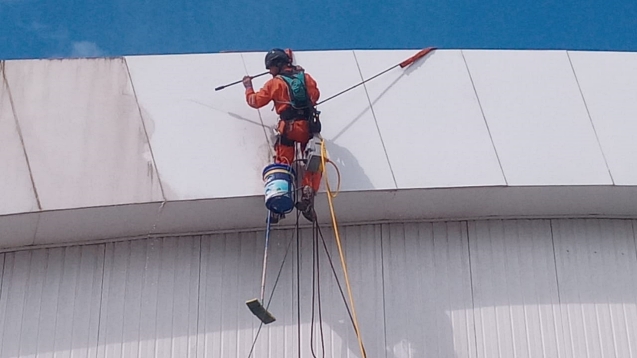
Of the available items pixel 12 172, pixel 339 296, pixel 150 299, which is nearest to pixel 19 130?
pixel 12 172

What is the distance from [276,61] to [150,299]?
2.22m

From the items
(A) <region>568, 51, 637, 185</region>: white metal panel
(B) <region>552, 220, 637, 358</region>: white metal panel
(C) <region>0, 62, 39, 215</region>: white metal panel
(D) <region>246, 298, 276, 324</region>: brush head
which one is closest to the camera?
(D) <region>246, 298, 276, 324</region>: brush head

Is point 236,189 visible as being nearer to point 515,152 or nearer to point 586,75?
point 515,152

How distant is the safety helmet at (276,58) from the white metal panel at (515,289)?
A: 226 centimetres

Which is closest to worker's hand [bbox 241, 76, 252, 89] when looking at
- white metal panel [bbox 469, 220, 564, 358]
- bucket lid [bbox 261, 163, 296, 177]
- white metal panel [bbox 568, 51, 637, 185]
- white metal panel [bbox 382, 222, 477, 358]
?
bucket lid [bbox 261, 163, 296, 177]

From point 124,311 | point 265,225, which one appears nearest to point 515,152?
point 265,225

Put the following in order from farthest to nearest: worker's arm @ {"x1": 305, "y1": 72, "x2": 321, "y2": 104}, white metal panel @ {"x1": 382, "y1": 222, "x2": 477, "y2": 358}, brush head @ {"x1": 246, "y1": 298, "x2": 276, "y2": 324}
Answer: white metal panel @ {"x1": 382, "y1": 222, "x2": 477, "y2": 358} < worker's arm @ {"x1": 305, "y1": 72, "x2": 321, "y2": 104} < brush head @ {"x1": 246, "y1": 298, "x2": 276, "y2": 324}

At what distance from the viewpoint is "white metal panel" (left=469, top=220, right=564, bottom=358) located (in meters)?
6.49

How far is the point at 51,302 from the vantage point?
635 centimetres

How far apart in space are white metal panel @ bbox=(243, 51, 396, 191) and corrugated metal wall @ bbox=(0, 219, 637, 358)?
0.64 m

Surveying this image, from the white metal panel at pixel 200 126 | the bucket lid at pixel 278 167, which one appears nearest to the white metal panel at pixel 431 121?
the bucket lid at pixel 278 167

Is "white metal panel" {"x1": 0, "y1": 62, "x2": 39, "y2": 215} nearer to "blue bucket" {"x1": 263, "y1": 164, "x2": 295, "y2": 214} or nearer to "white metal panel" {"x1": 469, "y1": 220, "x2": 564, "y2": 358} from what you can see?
"blue bucket" {"x1": 263, "y1": 164, "x2": 295, "y2": 214}

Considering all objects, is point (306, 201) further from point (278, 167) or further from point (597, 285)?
point (597, 285)

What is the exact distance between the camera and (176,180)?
6.19 metres
